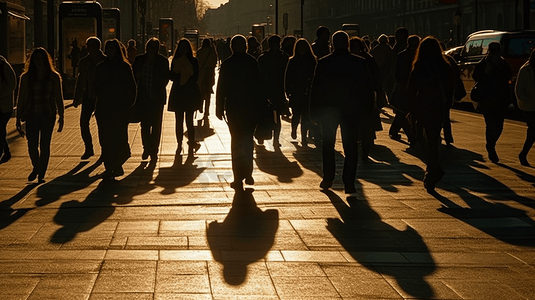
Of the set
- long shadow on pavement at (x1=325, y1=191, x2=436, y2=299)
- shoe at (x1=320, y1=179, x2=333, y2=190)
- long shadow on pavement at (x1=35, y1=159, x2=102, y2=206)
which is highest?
shoe at (x1=320, y1=179, x2=333, y2=190)

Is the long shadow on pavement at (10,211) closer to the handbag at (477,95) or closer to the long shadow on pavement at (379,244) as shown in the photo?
the long shadow on pavement at (379,244)

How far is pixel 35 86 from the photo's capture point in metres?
12.6

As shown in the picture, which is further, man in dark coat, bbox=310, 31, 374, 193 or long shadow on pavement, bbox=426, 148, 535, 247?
man in dark coat, bbox=310, 31, 374, 193

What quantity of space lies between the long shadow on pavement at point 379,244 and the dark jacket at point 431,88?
4.92ft

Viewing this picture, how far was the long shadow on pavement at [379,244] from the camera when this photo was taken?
275 inches

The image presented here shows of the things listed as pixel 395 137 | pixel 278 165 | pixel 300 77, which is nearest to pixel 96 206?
pixel 278 165

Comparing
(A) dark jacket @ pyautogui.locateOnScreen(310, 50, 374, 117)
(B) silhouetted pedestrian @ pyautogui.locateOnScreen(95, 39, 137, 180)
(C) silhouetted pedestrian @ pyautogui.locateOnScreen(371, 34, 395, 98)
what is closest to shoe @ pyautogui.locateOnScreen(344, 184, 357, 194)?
(A) dark jacket @ pyautogui.locateOnScreen(310, 50, 374, 117)

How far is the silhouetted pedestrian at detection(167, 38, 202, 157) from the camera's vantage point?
15406 mm

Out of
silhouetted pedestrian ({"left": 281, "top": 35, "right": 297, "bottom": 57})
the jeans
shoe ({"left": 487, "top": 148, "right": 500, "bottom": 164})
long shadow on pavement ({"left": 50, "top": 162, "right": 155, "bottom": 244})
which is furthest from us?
silhouetted pedestrian ({"left": 281, "top": 35, "right": 297, "bottom": 57})

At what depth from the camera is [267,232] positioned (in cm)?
882

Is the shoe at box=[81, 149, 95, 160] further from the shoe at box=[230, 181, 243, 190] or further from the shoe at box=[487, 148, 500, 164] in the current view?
the shoe at box=[487, 148, 500, 164]

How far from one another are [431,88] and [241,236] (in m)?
3.70

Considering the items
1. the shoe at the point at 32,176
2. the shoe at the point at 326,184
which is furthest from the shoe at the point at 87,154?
the shoe at the point at 326,184

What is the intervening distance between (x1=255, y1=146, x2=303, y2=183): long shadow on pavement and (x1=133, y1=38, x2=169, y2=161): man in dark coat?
1480 millimetres
